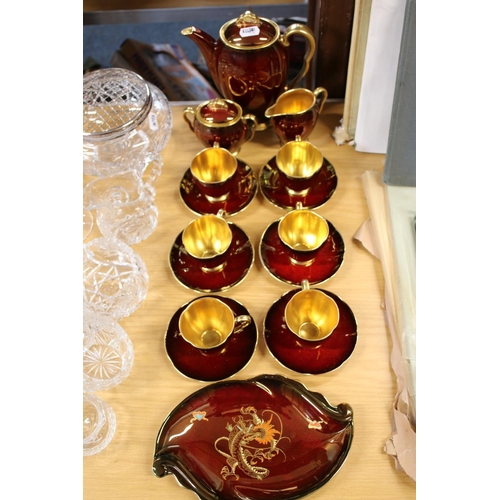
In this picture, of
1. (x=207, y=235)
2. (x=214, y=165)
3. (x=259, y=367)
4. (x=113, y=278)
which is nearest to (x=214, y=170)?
(x=214, y=165)

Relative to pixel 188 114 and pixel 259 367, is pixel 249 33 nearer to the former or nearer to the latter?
pixel 188 114

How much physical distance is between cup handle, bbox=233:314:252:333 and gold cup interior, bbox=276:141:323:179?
0.26 metres

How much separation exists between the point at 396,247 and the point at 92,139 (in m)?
0.45

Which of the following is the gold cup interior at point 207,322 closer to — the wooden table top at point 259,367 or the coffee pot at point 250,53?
the wooden table top at point 259,367

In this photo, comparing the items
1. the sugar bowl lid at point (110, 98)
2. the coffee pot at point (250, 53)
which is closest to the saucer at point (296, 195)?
the coffee pot at point (250, 53)

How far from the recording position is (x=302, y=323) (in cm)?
68

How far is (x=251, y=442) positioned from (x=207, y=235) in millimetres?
295

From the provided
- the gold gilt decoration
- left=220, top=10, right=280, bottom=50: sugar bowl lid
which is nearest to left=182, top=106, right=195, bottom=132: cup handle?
left=220, top=10, right=280, bottom=50: sugar bowl lid

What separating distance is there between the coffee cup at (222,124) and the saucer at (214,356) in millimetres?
306

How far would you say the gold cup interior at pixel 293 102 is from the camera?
84cm
